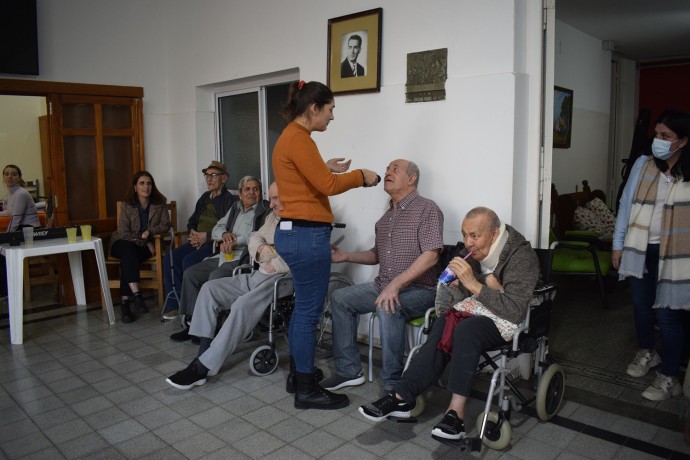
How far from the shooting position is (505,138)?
3.22 metres

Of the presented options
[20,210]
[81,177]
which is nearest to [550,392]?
[81,177]

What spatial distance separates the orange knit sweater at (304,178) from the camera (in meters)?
2.72

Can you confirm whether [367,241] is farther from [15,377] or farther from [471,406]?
[15,377]

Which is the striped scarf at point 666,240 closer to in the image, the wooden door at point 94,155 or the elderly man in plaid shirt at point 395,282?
the elderly man in plaid shirt at point 395,282

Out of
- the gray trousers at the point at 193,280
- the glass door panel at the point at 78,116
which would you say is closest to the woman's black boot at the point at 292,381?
the gray trousers at the point at 193,280

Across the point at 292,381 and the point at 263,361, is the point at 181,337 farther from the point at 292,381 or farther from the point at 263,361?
the point at 292,381

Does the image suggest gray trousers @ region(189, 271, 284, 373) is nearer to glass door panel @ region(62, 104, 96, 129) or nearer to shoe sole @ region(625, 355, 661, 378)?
shoe sole @ region(625, 355, 661, 378)

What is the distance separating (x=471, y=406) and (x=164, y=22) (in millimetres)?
4793

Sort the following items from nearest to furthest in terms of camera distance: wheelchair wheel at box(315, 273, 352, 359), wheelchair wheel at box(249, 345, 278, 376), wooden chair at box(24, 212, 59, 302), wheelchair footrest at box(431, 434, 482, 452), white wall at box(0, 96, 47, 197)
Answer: wheelchair footrest at box(431, 434, 482, 452) < wheelchair wheel at box(249, 345, 278, 376) < wheelchair wheel at box(315, 273, 352, 359) < wooden chair at box(24, 212, 59, 302) < white wall at box(0, 96, 47, 197)

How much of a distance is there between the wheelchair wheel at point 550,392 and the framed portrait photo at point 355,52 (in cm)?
208

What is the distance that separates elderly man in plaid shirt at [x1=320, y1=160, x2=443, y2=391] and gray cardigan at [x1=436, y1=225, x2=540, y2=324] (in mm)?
356

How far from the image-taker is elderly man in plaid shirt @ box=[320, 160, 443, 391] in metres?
3.06

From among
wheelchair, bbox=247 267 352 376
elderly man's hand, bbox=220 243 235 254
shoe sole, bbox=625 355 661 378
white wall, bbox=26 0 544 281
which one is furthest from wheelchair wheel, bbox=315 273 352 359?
shoe sole, bbox=625 355 661 378

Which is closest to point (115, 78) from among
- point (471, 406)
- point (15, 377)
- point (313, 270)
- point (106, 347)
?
point (106, 347)
